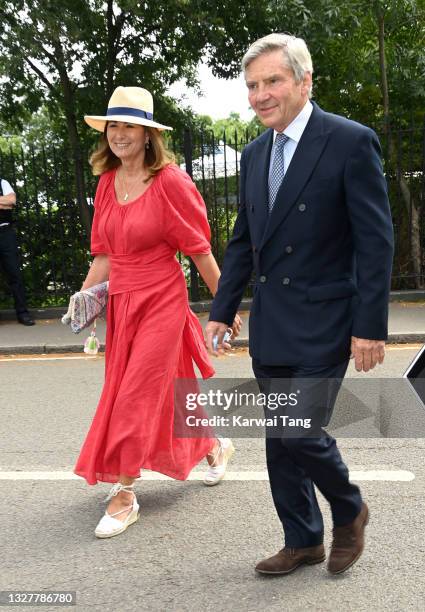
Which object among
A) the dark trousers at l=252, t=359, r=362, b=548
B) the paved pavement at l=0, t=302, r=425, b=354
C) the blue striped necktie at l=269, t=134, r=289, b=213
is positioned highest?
the blue striped necktie at l=269, t=134, r=289, b=213

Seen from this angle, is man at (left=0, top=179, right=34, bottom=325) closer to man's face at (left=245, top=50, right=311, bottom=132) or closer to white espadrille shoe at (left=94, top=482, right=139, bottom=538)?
white espadrille shoe at (left=94, top=482, right=139, bottom=538)

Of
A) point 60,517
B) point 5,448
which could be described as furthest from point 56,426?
point 60,517

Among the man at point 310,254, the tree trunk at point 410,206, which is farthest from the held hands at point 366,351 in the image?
the tree trunk at point 410,206

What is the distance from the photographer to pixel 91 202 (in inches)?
431

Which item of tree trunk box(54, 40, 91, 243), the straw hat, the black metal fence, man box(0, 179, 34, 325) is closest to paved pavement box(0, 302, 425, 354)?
man box(0, 179, 34, 325)

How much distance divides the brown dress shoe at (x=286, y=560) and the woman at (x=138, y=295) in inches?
32.4

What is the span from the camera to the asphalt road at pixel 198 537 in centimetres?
299

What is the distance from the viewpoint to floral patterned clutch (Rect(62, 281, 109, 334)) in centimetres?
384

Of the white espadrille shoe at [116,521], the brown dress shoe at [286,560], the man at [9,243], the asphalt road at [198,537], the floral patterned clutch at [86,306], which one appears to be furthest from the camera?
the man at [9,243]

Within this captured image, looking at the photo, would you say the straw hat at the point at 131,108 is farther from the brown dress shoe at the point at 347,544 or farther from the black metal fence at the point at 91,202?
the black metal fence at the point at 91,202

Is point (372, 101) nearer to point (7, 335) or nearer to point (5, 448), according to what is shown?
point (7, 335)

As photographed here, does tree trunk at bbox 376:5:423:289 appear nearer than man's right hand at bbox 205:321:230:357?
No

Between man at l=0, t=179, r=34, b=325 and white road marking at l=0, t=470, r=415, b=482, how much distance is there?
5.59m

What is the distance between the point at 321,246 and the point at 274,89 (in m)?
0.58
